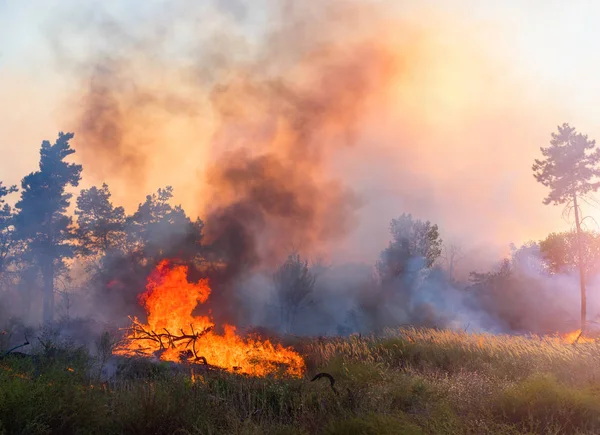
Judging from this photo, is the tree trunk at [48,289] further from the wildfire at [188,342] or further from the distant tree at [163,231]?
the wildfire at [188,342]

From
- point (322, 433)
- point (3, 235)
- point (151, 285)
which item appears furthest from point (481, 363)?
point (3, 235)

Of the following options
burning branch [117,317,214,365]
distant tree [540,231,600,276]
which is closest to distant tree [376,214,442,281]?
distant tree [540,231,600,276]

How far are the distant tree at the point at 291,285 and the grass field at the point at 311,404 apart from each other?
3021 cm

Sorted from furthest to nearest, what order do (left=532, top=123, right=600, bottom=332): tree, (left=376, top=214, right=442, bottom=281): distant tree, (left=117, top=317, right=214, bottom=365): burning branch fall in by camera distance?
(left=376, top=214, right=442, bottom=281): distant tree
(left=532, top=123, right=600, bottom=332): tree
(left=117, top=317, right=214, bottom=365): burning branch

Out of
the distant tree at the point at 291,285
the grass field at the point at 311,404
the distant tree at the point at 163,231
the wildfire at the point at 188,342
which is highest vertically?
the distant tree at the point at 163,231

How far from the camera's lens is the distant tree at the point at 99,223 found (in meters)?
40.4

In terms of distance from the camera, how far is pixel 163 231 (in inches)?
1539

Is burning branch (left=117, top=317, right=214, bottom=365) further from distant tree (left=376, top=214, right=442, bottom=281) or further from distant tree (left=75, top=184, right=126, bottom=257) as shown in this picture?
distant tree (left=376, top=214, right=442, bottom=281)

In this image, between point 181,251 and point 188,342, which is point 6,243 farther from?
point 188,342

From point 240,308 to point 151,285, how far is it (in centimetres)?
1818

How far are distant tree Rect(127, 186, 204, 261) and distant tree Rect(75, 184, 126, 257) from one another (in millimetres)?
1336

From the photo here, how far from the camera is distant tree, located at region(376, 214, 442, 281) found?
4912 centimetres

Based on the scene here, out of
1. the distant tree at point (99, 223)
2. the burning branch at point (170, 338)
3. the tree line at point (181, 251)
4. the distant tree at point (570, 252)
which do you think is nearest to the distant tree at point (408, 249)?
the tree line at point (181, 251)

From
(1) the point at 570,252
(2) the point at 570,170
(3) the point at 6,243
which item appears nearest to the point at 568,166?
(2) the point at 570,170
